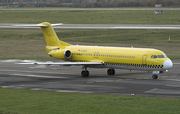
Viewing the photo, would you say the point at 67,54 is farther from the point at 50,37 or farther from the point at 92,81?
the point at 92,81

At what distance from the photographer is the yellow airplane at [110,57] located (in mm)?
34562

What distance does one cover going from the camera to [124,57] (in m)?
35.8

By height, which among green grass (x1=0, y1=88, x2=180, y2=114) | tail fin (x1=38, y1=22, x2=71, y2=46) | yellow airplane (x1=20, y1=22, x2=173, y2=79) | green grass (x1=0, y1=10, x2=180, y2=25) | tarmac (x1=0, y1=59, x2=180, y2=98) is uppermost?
green grass (x1=0, y1=10, x2=180, y2=25)

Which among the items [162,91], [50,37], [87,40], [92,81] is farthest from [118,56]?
[87,40]

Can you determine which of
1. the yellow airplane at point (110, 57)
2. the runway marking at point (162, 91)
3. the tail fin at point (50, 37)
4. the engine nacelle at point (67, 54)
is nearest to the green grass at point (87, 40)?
the tail fin at point (50, 37)

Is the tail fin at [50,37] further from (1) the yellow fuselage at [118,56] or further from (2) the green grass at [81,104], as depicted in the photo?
(2) the green grass at [81,104]

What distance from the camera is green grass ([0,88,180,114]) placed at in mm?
20188

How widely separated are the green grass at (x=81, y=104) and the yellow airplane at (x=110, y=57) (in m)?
9.94

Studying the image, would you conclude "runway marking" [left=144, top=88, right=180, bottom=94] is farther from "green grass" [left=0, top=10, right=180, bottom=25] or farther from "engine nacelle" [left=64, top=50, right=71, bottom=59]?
"green grass" [left=0, top=10, right=180, bottom=25]

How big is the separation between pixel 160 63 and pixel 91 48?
838 centimetres

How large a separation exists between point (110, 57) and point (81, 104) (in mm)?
15060

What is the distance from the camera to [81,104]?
2219 centimetres

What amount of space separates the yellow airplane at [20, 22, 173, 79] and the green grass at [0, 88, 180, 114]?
9.94 metres

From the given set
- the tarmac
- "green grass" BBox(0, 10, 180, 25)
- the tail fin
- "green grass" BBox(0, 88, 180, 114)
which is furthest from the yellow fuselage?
"green grass" BBox(0, 10, 180, 25)
